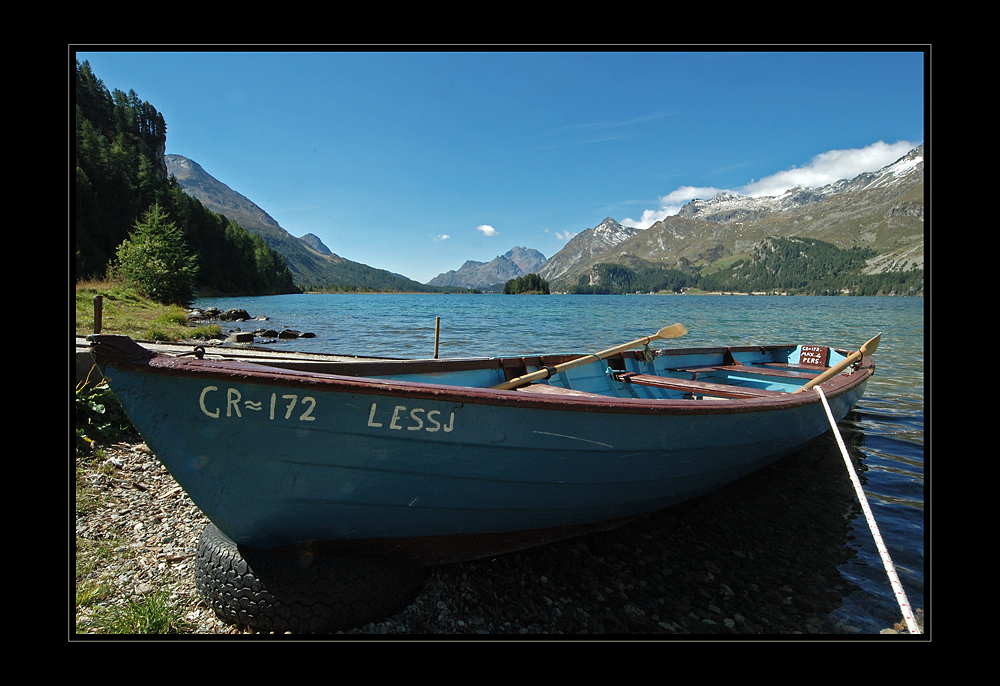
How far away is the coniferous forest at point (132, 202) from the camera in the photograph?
55312 millimetres

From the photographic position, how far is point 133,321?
19.6 meters

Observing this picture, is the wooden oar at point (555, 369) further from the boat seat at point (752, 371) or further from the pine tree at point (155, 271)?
the pine tree at point (155, 271)

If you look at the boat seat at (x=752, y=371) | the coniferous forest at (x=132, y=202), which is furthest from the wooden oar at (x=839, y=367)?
the coniferous forest at (x=132, y=202)

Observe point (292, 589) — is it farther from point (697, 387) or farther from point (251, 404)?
point (697, 387)

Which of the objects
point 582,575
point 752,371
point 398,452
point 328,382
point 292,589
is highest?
point 328,382

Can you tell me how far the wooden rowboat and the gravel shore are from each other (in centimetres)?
30

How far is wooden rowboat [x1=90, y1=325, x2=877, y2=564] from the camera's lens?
3.07 metres

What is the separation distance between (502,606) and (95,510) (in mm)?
3924

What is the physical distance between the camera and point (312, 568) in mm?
3428

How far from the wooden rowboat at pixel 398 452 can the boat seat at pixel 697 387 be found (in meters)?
1.97

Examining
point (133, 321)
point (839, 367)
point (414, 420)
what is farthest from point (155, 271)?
point (839, 367)

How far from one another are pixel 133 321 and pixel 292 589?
2126 centimetres

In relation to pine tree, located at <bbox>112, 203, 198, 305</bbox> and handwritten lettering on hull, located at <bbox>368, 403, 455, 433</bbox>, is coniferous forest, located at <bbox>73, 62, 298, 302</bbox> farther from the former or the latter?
handwritten lettering on hull, located at <bbox>368, 403, 455, 433</bbox>

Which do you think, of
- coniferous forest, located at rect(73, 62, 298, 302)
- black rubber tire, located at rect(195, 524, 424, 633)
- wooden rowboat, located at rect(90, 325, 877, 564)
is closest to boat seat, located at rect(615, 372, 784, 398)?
wooden rowboat, located at rect(90, 325, 877, 564)
